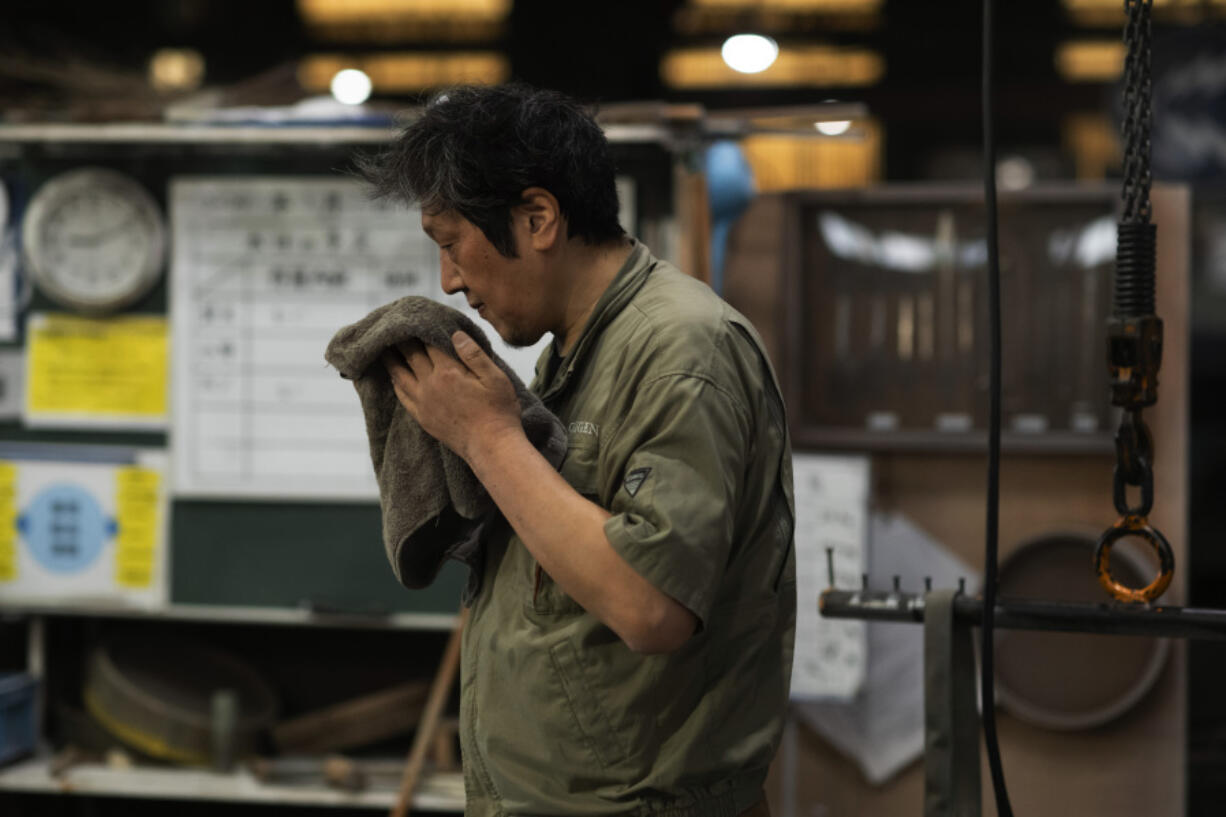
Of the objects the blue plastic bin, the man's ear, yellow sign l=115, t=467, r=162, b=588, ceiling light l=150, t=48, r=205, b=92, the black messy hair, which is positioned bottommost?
the blue plastic bin

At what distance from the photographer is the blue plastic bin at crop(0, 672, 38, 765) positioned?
3.80m

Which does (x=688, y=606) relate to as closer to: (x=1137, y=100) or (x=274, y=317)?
(x=1137, y=100)

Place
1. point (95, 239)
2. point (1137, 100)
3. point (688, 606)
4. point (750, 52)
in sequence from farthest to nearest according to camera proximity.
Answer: point (750, 52)
point (95, 239)
point (1137, 100)
point (688, 606)

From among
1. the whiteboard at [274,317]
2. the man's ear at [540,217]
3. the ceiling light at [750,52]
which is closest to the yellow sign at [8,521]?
the whiteboard at [274,317]

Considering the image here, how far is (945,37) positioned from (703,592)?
5.19 m

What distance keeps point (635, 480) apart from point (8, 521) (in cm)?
293

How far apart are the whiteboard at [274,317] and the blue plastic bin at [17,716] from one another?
74cm

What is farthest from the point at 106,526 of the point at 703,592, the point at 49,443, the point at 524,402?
the point at 703,592

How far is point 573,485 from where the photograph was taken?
1710mm

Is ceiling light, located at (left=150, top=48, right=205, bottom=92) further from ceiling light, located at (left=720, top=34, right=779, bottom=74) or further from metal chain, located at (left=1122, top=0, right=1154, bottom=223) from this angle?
metal chain, located at (left=1122, top=0, right=1154, bottom=223)

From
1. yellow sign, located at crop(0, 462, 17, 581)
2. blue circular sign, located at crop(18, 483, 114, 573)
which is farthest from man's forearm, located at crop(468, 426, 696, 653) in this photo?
yellow sign, located at crop(0, 462, 17, 581)

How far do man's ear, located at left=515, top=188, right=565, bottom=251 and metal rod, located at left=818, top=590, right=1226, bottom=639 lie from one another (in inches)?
27.8

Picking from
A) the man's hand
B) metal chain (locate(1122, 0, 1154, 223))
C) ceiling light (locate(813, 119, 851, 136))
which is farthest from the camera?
ceiling light (locate(813, 119, 851, 136))

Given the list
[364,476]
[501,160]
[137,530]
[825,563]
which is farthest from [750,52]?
[501,160]
